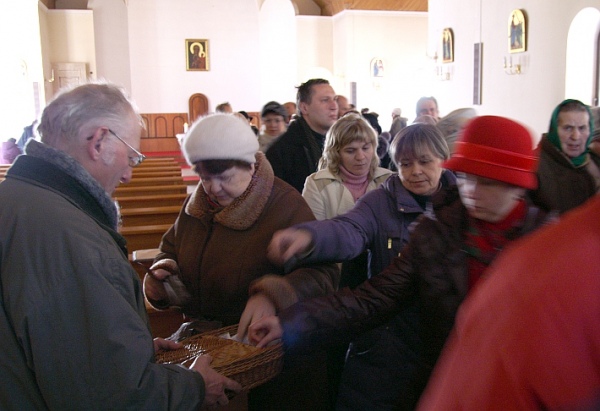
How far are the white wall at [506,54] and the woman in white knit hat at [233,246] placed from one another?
27.3 ft

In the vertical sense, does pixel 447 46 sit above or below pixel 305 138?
above

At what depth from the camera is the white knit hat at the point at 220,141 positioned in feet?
7.49

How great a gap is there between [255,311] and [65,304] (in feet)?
2.55

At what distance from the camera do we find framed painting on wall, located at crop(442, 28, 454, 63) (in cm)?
1345

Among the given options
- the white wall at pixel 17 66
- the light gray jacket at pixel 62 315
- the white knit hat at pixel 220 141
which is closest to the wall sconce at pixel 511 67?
the white knit hat at pixel 220 141

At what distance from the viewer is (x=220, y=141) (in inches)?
89.7

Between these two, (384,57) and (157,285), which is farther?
(384,57)

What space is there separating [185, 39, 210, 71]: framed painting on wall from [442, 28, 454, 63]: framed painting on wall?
9.88 meters

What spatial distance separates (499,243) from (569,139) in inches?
96.5

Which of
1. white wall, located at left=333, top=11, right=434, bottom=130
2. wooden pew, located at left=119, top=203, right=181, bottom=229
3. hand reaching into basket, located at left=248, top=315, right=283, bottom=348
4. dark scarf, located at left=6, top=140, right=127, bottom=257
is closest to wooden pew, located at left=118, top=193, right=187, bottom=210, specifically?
wooden pew, located at left=119, top=203, right=181, bottom=229

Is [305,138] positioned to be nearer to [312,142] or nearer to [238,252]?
[312,142]

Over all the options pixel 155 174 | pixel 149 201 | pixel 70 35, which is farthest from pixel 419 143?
pixel 70 35

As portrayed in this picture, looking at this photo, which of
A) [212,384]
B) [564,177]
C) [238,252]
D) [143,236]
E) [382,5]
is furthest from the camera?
[382,5]

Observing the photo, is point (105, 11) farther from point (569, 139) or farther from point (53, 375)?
point (53, 375)
